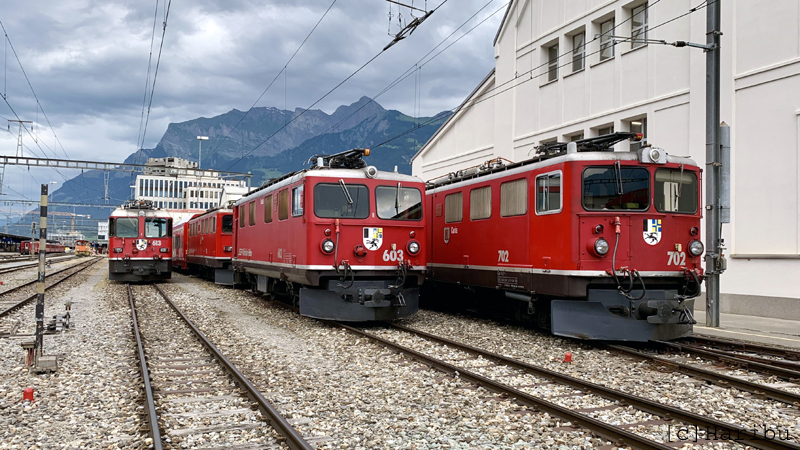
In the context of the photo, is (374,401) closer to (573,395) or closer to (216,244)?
(573,395)

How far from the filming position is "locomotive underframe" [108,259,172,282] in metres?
25.0

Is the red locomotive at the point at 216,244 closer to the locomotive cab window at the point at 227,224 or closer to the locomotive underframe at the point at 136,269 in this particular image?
the locomotive cab window at the point at 227,224

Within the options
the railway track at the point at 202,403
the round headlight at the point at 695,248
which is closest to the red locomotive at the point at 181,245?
the railway track at the point at 202,403

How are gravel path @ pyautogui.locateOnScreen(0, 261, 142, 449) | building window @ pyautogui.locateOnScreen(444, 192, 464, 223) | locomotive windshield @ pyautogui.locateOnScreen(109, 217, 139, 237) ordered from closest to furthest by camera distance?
1. gravel path @ pyautogui.locateOnScreen(0, 261, 142, 449)
2. building window @ pyautogui.locateOnScreen(444, 192, 464, 223)
3. locomotive windshield @ pyautogui.locateOnScreen(109, 217, 139, 237)

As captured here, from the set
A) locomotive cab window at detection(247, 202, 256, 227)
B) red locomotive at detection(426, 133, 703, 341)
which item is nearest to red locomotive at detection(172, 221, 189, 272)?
locomotive cab window at detection(247, 202, 256, 227)

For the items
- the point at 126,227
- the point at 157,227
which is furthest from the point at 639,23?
the point at 126,227

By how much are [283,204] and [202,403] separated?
7.54 m

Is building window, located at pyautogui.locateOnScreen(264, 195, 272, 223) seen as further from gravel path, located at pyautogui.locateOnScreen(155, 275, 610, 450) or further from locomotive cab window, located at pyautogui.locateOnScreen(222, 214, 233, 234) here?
locomotive cab window, located at pyautogui.locateOnScreen(222, 214, 233, 234)

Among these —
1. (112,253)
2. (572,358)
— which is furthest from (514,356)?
(112,253)

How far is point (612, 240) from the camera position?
9.99 meters

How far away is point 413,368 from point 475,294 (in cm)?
607

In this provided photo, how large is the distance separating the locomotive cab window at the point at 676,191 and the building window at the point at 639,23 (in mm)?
9268

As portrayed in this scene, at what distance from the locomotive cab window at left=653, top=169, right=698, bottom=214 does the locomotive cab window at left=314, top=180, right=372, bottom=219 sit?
17.5 feet

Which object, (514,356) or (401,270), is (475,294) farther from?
(514,356)
